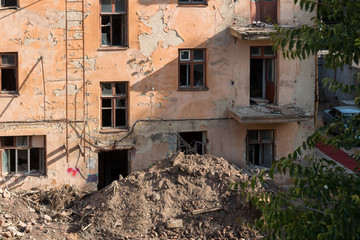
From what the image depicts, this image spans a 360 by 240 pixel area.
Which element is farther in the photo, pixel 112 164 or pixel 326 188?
pixel 112 164

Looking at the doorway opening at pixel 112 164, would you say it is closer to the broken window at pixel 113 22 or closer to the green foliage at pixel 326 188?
the broken window at pixel 113 22

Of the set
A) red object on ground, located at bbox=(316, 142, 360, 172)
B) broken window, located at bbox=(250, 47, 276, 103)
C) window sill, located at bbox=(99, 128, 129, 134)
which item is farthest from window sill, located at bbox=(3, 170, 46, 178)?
red object on ground, located at bbox=(316, 142, 360, 172)

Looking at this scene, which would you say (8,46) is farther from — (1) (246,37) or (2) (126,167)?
(1) (246,37)

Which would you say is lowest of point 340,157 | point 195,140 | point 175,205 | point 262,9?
point 175,205

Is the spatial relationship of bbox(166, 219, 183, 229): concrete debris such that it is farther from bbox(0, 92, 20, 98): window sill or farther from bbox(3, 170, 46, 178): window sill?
bbox(0, 92, 20, 98): window sill

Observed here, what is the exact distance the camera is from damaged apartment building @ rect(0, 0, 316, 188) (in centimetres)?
2444

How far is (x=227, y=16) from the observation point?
25.5 metres

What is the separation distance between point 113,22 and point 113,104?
3.13m

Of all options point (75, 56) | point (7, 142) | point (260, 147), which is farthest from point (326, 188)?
point (7, 142)

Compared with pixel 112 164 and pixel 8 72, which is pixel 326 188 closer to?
pixel 8 72

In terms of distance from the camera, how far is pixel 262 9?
2589 cm

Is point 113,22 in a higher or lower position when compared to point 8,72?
higher

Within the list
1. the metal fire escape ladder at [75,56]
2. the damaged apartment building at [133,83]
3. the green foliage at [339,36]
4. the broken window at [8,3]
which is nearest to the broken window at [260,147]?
the damaged apartment building at [133,83]

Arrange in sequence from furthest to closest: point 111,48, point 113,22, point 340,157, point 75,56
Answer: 1. point 340,157
2. point 113,22
3. point 111,48
4. point 75,56
